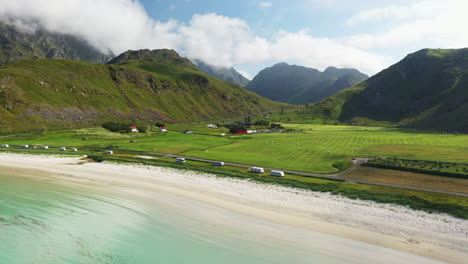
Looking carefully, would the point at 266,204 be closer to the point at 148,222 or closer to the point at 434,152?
the point at 148,222

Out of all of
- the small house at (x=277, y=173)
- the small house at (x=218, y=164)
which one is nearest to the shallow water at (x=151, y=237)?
the small house at (x=277, y=173)

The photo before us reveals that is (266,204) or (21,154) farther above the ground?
(21,154)

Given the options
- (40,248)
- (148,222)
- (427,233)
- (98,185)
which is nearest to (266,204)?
(148,222)

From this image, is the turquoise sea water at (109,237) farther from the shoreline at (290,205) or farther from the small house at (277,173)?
the small house at (277,173)

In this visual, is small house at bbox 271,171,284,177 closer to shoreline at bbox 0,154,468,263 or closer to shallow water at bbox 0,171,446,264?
shoreline at bbox 0,154,468,263

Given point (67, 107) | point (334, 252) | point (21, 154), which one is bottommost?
point (334, 252)

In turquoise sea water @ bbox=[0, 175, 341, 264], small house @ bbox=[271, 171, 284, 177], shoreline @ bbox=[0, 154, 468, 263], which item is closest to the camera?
turquoise sea water @ bbox=[0, 175, 341, 264]

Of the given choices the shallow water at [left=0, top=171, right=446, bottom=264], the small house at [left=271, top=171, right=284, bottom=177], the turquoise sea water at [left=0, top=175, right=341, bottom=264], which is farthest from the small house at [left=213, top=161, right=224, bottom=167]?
the turquoise sea water at [left=0, top=175, right=341, bottom=264]
